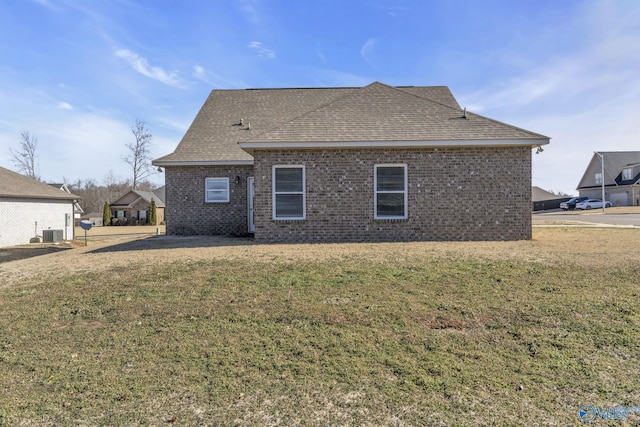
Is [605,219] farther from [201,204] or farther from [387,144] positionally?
[201,204]

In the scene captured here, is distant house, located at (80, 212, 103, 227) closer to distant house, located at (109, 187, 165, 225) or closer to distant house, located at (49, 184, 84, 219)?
distant house, located at (109, 187, 165, 225)

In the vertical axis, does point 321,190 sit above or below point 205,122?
below

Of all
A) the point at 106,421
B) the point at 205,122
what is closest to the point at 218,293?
the point at 106,421

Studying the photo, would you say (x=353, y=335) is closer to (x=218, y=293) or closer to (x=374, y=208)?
(x=218, y=293)

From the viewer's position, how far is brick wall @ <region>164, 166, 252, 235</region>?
14.9 m

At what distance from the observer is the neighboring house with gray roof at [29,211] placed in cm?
1549

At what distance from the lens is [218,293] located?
588 cm

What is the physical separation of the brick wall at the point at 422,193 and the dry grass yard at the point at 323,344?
366cm

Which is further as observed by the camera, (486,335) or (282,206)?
(282,206)

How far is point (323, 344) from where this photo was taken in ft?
13.4

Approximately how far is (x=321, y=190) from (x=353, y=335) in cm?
717

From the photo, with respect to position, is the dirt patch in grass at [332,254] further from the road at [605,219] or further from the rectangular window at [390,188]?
the road at [605,219]

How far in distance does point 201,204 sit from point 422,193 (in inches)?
349

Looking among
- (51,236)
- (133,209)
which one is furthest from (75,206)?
(133,209)
